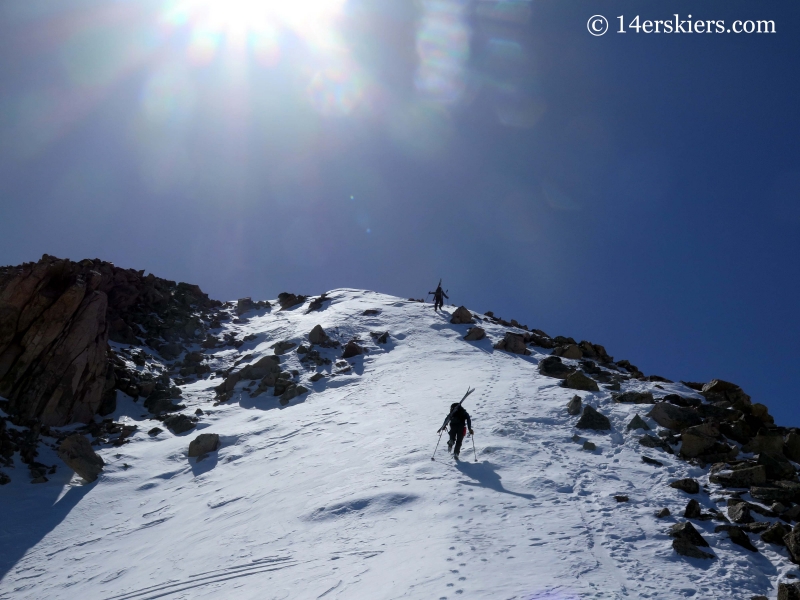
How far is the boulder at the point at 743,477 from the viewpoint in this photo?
11051mm

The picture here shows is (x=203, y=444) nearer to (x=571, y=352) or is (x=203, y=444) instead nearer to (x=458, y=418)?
(x=458, y=418)

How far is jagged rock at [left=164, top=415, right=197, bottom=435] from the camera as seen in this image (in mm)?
22516

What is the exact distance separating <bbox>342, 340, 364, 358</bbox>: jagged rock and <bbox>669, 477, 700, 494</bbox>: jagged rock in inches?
824

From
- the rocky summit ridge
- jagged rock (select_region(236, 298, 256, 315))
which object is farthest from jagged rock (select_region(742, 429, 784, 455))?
jagged rock (select_region(236, 298, 256, 315))

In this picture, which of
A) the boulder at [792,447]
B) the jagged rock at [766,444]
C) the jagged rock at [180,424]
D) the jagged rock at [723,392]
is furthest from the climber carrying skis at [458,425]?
the jagged rock at [180,424]

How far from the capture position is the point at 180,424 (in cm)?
2275

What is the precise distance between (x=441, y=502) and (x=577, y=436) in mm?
5919

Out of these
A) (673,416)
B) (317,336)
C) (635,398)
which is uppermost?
(317,336)

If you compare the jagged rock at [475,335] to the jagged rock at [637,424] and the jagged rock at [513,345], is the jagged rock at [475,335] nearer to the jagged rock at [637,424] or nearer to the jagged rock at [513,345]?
the jagged rock at [513,345]

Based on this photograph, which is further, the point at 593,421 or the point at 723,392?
the point at 723,392

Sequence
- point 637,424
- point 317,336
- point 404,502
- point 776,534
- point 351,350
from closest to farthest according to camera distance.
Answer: point 776,534
point 404,502
point 637,424
point 351,350
point 317,336

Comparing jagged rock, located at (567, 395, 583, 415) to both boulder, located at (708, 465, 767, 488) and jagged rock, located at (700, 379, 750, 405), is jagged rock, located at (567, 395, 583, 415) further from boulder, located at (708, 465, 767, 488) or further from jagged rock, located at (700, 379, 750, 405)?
jagged rock, located at (700, 379, 750, 405)

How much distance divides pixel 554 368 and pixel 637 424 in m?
7.82

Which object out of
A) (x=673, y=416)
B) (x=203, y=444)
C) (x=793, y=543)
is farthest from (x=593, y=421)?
(x=203, y=444)
